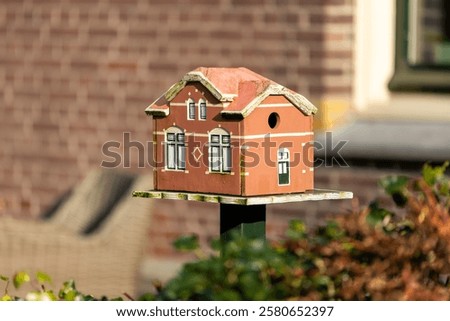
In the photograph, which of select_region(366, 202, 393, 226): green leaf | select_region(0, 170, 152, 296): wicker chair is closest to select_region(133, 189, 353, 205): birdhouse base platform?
select_region(366, 202, 393, 226): green leaf

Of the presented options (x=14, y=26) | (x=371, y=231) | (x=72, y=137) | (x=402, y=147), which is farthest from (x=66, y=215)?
(x=371, y=231)

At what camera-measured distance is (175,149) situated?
4297mm

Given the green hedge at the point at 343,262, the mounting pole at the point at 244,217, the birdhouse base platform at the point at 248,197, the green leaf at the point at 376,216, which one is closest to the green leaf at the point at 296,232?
the green hedge at the point at 343,262

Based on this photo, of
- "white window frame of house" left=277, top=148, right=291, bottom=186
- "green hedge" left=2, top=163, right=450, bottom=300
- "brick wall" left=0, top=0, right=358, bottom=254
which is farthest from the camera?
"brick wall" left=0, top=0, right=358, bottom=254

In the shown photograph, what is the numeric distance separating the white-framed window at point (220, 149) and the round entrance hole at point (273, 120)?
0.17 m

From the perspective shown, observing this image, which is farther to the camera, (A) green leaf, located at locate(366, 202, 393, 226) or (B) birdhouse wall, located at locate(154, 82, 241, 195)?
(A) green leaf, located at locate(366, 202, 393, 226)

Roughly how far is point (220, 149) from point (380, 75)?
14.5 feet

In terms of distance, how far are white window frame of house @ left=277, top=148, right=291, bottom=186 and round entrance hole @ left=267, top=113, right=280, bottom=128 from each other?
87mm

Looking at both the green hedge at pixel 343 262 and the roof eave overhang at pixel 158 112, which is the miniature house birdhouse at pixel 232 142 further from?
the green hedge at pixel 343 262

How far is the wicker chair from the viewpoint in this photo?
8.19 m

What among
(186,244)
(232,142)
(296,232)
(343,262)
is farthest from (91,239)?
(232,142)

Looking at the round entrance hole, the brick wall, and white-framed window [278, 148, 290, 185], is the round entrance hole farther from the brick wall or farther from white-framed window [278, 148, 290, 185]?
the brick wall

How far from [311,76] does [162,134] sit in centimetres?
418

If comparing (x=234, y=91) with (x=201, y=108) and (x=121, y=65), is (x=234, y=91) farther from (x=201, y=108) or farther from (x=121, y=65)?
(x=121, y=65)
